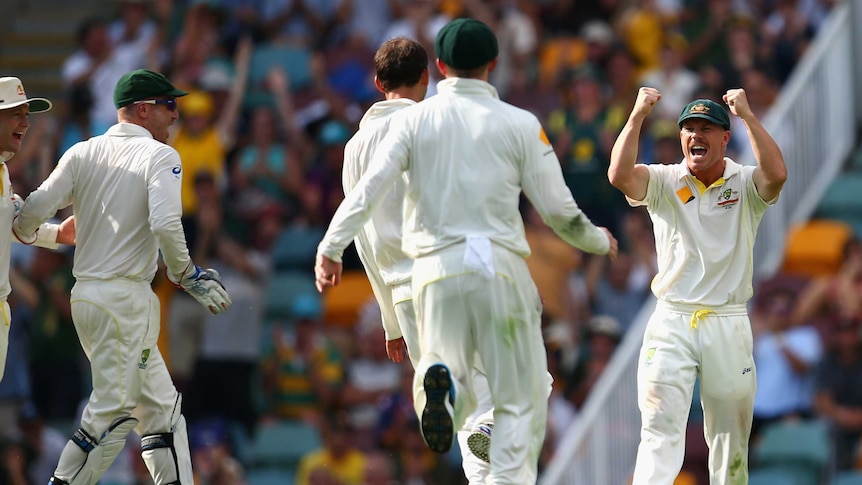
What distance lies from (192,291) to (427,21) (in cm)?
942

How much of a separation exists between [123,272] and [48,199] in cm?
60

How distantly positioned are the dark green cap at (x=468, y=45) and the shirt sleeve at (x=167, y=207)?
5.91 ft

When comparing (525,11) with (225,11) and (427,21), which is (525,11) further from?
(225,11)

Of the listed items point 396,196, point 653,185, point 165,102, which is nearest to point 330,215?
point 165,102

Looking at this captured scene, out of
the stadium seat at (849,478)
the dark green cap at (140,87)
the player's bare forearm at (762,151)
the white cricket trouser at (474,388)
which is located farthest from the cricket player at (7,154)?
the stadium seat at (849,478)

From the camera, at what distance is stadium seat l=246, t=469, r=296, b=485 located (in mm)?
15555

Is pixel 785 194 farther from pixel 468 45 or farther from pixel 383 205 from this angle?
pixel 468 45

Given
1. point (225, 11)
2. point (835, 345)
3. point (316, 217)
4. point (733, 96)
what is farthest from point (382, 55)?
point (225, 11)

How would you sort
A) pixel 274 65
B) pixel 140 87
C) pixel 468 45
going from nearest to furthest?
pixel 468 45
pixel 140 87
pixel 274 65

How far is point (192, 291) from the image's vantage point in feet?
31.7

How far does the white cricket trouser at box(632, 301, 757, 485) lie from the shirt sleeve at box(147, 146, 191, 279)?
2.73 m

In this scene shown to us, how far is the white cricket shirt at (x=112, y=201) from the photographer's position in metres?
9.45

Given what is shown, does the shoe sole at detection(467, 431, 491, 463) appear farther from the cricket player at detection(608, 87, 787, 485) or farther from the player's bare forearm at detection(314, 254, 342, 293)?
the player's bare forearm at detection(314, 254, 342, 293)

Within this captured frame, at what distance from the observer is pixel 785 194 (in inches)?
644
